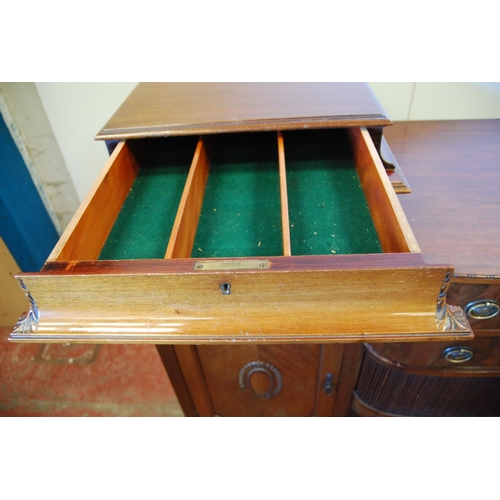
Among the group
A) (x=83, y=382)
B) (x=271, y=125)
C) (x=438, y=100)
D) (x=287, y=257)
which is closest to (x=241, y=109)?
(x=271, y=125)

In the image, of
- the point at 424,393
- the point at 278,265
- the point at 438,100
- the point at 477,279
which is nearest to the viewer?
the point at 278,265

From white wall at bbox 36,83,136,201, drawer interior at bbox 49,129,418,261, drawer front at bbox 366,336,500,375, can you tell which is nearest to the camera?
drawer interior at bbox 49,129,418,261

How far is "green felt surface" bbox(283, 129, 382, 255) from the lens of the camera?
574 millimetres

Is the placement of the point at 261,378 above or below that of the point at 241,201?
below

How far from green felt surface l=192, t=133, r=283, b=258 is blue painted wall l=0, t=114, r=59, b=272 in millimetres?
666

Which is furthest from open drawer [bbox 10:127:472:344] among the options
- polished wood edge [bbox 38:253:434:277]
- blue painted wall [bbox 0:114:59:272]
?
blue painted wall [bbox 0:114:59:272]

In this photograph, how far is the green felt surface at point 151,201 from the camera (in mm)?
593

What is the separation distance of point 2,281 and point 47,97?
639mm

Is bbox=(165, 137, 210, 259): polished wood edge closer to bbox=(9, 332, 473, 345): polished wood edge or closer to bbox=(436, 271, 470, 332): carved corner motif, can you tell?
bbox=(9, 332, 473, 345): polished wood edge

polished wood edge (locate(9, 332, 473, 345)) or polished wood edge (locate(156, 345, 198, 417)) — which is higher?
polished wood edge (locate(9, 332, 473, 345))

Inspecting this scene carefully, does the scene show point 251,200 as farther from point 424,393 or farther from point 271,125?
point 424,393

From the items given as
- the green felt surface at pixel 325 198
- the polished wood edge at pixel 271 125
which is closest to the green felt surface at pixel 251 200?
the green felt surface at pixel 325 198

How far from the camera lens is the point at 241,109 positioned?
713 millimetres

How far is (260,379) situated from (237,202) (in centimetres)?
45
